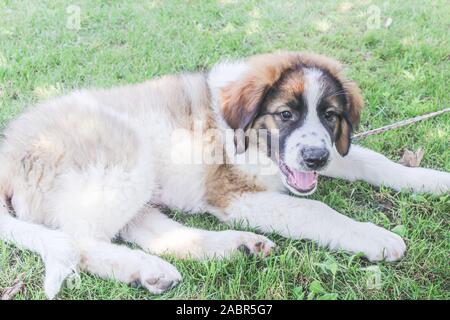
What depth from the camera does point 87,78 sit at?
15.0ft

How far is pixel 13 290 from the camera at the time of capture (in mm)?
2369

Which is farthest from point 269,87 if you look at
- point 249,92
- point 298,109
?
point 298,109

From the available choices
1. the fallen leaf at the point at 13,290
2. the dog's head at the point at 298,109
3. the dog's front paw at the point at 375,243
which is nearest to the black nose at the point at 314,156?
the dog's head at the point at 298,109

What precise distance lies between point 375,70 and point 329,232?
8.42 ft

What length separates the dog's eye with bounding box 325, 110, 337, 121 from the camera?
284 centimetres

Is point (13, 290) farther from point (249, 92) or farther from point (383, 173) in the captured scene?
point (383, 173)

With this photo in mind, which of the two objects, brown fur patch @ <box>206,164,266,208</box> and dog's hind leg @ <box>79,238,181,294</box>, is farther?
brown fur patch @ <box>206,164,266,208</box>

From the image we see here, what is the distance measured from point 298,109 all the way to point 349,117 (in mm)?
391

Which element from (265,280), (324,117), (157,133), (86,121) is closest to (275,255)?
(265,280)

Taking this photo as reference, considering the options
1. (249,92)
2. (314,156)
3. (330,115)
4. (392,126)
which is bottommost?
(392,126)

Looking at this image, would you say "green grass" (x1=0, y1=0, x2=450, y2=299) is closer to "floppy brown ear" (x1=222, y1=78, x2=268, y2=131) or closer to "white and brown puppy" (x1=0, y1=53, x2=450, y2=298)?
"white and brown puppy" (x1=0, y1=53, x2=450, y2=298)

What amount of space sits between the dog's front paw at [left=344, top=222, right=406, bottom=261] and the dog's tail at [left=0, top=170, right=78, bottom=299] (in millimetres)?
1460

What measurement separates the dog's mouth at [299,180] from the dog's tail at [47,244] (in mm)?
1277

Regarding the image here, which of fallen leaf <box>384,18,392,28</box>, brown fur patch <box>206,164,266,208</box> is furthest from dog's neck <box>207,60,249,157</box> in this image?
fallen leaf <box>384,18,392,28</box>
